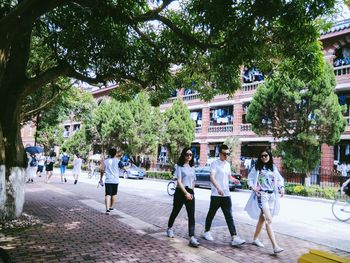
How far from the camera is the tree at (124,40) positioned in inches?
217

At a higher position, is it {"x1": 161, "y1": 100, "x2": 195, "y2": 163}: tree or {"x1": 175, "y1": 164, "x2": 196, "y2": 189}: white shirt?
{"x1": 161, "y1": 100, "x2": 195, "y2": 163}: tree

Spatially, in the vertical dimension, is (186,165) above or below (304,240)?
above

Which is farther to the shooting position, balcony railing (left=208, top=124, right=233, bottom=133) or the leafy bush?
balcony railing (left=208, top=124, right=233, bottom=133)

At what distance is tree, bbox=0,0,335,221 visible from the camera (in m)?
5.52

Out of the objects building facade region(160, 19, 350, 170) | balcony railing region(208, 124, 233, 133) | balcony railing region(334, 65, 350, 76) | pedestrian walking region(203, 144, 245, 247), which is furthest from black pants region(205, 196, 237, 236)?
balcony railing region(208, 124, 233, 133)

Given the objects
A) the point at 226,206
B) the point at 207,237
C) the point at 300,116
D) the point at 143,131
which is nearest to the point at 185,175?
the point at 226,206

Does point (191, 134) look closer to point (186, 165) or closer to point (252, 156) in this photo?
point (252, 156)

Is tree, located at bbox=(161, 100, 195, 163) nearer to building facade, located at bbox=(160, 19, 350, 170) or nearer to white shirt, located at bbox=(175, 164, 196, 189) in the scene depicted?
building facade, located at bbox=(160, 19, 350, 170)

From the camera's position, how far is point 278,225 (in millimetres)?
9047

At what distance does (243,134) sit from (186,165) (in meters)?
21.2

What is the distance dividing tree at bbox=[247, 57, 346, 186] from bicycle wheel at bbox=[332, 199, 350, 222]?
746cm

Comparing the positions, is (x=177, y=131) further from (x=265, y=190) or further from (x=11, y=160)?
(x=265, y=190)

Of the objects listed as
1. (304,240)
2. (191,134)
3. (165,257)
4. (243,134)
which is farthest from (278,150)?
(165,257)

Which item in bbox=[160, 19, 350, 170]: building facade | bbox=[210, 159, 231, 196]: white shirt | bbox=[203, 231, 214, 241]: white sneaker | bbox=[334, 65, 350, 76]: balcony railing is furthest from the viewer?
bbox=[160, 19, 350, 170]: building facade
